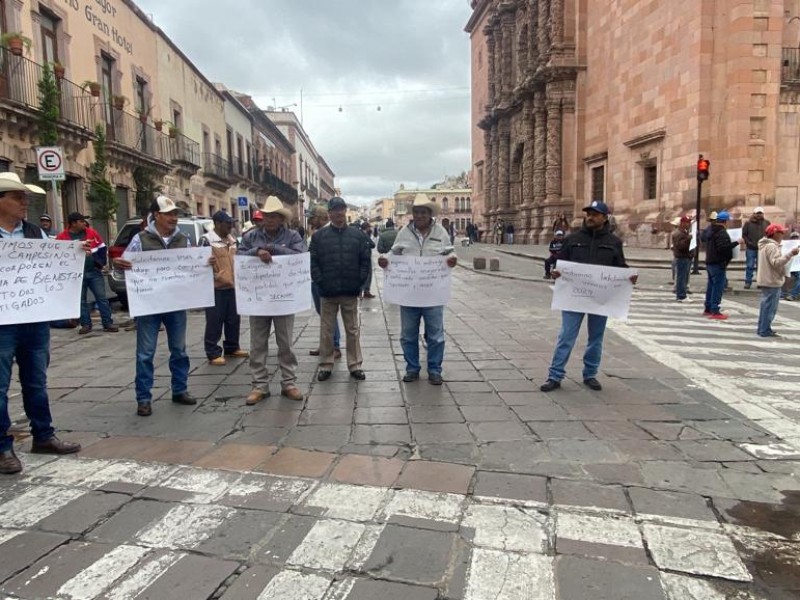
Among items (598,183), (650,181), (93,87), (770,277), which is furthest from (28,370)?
(598,183)

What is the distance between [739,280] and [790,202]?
662cm

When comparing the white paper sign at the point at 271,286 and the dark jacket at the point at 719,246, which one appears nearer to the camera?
the white paper sign at the point at 271,286

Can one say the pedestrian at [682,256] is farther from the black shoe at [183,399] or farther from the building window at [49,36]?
the building window at [49,36]

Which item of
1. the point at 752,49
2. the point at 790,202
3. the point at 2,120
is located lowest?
the point at 790,202

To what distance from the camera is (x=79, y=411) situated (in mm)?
5129

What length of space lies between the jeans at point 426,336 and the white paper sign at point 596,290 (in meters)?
1.14

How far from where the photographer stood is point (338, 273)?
5.91m

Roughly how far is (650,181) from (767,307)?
643 inches

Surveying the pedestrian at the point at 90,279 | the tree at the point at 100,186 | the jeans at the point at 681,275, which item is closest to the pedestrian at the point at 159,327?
the pedestrian at the point at 90,279

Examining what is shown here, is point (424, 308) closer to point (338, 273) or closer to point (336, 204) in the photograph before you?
point (338, 273)

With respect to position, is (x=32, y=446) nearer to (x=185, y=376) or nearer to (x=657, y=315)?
(x=185, y=376)

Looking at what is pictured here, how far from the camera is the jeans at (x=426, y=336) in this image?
593cm

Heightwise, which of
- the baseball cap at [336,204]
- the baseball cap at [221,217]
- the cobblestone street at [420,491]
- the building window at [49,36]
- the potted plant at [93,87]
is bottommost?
the cobblestone street at [420,491]

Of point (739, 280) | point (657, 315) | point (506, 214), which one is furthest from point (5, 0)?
point (506, 214)
